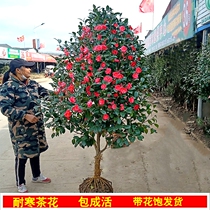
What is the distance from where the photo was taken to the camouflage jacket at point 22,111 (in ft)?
8.87

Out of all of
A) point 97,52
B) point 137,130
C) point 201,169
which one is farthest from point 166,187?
point 97,52

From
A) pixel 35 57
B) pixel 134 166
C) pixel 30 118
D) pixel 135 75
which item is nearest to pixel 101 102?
pixel 135 75

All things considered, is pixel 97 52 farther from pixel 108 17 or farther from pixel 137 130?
pixel 137 130

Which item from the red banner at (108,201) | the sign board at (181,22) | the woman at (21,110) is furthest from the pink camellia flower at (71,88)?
the sign board at (181,22)

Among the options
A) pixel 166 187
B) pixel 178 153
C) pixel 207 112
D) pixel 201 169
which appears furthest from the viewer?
pixel 207 112

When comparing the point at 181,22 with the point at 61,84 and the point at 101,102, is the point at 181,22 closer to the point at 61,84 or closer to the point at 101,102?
the point at 61,84

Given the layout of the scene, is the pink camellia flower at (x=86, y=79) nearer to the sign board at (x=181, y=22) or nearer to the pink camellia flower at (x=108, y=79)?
the pink camellia flower at (x=108, y=79)

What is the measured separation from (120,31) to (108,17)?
0.47 ft

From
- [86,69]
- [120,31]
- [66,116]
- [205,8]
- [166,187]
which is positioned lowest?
[166,187]

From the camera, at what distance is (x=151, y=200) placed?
75.9 inches

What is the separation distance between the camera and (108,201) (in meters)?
1.92

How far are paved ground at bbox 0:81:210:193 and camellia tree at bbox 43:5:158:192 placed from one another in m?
1.14

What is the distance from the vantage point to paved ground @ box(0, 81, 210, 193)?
316 centimetres

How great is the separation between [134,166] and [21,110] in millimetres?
1764
